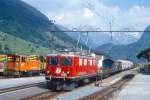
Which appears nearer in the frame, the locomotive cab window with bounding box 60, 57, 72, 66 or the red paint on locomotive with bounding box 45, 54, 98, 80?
the red paint on locomotive with bounding box 45, 54, 98, 80

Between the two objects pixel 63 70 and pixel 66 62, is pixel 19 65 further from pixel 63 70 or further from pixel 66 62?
pixel 63 70

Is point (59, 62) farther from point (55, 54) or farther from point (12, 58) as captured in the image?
point (12, 58)

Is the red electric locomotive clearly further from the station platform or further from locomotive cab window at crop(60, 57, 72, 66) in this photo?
the station platform

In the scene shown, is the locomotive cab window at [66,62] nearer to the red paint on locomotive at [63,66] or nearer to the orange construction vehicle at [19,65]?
the red paint on locomotive at [63,66]

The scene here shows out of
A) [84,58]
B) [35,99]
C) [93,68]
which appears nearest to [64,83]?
[84,58]

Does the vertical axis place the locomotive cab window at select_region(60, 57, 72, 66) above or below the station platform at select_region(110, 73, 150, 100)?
above

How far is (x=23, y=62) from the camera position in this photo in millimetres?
60125

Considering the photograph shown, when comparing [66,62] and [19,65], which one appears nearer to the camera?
[66,62]

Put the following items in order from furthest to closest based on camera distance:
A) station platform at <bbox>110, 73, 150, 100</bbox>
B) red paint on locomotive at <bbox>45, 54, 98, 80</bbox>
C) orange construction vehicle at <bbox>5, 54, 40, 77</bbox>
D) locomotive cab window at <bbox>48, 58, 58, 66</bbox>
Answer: orange construction vehicle at <bbox>5, 54, 40, 77</bbox>
locomotive cab window at <bbox>48, 58, 58, 66</bbox>
red paint on locomotive at <bbox>45, 54, 98, 80</bbox>
station platform at <bbox>110, 73, 150, 100</bbox>

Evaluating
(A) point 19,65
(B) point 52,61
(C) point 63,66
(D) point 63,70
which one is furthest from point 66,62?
(A) point 19,65

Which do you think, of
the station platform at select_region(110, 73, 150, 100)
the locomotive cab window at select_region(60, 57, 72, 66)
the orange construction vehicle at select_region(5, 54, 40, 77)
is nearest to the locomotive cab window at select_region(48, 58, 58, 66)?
the locomotive cab window at select_region(60, 57, 72, 66)

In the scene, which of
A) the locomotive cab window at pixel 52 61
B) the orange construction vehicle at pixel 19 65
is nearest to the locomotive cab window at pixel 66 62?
the locomotive cab window at pixel 52 61

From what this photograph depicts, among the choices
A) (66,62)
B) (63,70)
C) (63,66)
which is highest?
(66,62)

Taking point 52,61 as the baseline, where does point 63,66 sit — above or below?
below
